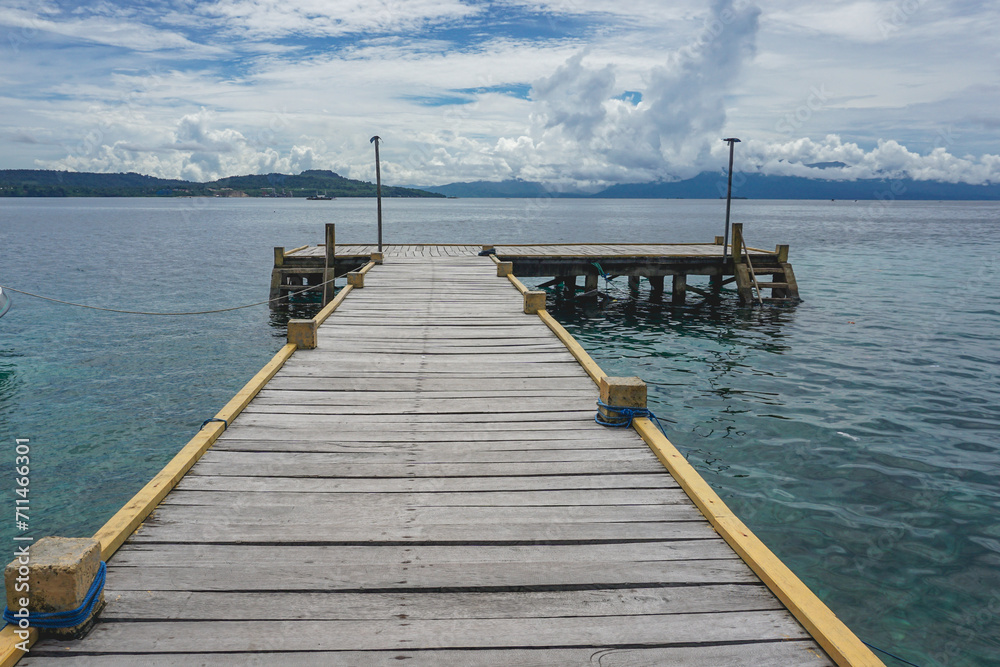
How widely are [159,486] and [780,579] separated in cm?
370

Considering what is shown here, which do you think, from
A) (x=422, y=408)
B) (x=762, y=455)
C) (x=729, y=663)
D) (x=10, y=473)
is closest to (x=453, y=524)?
(x=729, y=663)

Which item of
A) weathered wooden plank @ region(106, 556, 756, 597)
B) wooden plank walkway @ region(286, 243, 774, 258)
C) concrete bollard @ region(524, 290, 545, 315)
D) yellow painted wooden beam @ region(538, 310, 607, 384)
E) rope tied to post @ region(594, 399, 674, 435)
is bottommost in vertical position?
weathered wooden plank @ region(106, 556, 756, 597)

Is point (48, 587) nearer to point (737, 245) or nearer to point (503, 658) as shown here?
point (503, 658)

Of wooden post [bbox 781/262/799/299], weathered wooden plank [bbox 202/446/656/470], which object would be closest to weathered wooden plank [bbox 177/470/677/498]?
weathered wooden plank [bbox 202/446/656/470]

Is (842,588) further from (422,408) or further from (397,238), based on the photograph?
(397,238)

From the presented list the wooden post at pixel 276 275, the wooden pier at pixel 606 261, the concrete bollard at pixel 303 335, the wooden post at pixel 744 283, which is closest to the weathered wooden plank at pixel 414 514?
the concrete bollard at pixel 303 335

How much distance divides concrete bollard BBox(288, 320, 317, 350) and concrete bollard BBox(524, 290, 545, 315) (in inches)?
142

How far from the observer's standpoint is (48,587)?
2.72 metres

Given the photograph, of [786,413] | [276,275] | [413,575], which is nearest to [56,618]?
[413,575]

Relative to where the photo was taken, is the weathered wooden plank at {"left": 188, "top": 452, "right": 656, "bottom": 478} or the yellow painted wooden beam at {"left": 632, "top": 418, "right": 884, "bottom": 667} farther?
the weathered wooden plank at {"left": 188, "top": 452, "right": 656, "bottom": 478}

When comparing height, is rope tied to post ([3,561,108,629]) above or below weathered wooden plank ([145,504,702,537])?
above

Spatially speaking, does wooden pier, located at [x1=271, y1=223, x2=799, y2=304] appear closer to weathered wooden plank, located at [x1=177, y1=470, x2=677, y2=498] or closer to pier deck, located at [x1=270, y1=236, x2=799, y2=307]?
pier deck, located at [x1=270, y1=236, x2=799, y2=307]

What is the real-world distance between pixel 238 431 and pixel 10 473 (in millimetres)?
6254

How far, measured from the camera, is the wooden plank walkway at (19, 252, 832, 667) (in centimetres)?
279
